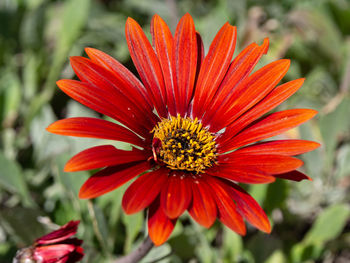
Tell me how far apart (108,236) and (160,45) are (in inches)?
44.7

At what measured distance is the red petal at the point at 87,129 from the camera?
1.57m

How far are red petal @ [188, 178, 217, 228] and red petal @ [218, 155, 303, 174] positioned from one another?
186 mm

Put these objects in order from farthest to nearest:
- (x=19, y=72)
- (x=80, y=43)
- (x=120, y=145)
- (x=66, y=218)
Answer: (x=19, y=72)
(x=80, y=43)
(x=66, y=218)
(x=120, y=145)

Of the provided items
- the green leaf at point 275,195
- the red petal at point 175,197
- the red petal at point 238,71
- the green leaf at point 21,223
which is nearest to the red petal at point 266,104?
the red petal at point 238,71

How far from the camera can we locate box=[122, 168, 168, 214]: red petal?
146 cm

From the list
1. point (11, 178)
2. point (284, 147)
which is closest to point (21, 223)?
point (11, 178)

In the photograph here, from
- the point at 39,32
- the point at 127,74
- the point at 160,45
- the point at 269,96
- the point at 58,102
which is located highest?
the point at 269,96

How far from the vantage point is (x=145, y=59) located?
198cm

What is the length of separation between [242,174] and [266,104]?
1.20 ft

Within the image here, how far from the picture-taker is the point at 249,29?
3.71m

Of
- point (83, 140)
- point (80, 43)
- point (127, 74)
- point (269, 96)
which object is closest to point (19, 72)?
point (80, 43)

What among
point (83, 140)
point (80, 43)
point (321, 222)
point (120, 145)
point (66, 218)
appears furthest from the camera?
point (80, 43)

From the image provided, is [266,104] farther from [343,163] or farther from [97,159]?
[343,163]

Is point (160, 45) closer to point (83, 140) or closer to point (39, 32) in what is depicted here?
point (83, 140)
